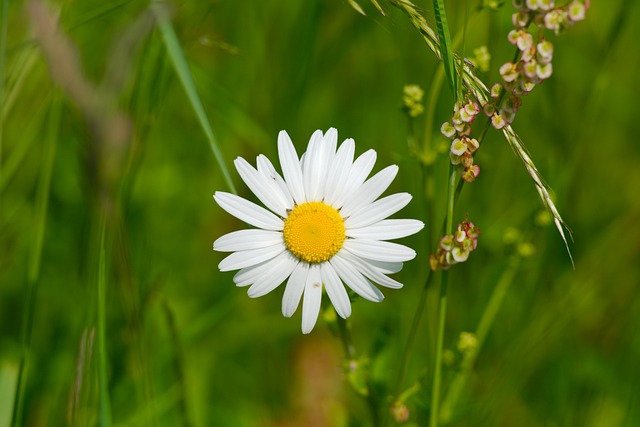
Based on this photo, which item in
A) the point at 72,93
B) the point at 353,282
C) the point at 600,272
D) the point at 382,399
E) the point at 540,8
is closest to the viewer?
the point at 72,93

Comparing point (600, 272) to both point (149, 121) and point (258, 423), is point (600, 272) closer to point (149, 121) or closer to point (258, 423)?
point (258, 423)

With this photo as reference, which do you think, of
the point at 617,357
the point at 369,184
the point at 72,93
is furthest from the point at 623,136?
the point at 72,93

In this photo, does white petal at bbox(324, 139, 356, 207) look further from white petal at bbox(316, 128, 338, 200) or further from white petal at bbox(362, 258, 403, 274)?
white petal at bbox(362, 258, 403, 274)

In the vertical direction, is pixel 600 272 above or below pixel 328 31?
below

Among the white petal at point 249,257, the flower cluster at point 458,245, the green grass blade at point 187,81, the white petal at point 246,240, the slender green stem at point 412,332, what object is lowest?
the slender green stem at point 412,332

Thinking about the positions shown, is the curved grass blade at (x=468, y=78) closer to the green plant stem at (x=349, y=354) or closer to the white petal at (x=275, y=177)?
the white petal at (x=275, y=177)

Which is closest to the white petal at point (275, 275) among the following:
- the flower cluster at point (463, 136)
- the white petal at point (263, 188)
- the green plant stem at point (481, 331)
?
the white petal at point (263, 188)

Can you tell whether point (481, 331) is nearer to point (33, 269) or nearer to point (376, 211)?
point (376, 211)
